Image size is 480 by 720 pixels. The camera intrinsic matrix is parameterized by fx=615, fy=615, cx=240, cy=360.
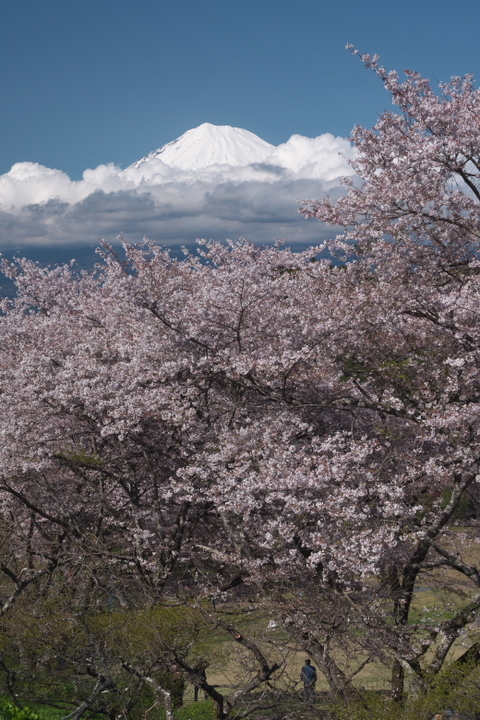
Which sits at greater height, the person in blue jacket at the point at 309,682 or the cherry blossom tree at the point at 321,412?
the cherry blossom tree at the point at 321,412

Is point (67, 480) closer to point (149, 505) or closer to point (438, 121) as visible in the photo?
point (149, 505)

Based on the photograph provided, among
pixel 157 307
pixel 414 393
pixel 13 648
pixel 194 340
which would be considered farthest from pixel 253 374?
pixel 13 648

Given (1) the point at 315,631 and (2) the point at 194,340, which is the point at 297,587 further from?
(2) the point at 194,340

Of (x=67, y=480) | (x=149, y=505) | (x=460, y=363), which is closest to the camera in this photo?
(x=460, y=363)

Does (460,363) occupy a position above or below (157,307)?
below

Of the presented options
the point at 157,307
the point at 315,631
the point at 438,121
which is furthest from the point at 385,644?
the point at 438,121

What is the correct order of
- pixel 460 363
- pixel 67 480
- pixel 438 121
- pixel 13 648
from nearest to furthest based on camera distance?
pixel 460 363
pixel 438 121
pixel 13 648
pixel 67 480

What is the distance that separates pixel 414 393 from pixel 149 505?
7.01 m

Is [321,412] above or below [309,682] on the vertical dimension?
above

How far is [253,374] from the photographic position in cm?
1108

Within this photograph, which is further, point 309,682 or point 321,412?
point 321,412

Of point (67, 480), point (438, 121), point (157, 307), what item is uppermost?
point (438, 121)

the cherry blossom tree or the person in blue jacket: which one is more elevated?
the cherry blossom tree

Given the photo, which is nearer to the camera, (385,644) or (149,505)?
(385,644)
